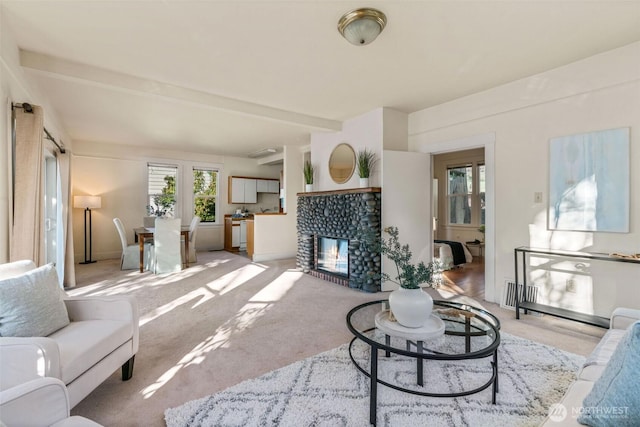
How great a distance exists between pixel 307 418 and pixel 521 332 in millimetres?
2207

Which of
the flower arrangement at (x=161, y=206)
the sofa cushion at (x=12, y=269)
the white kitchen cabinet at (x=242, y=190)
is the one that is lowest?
the sofa cushion at (x=12, y=269)

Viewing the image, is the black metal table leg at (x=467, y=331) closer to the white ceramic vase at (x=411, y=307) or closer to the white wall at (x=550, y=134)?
the white ceramic vase at (x=411, y=307)

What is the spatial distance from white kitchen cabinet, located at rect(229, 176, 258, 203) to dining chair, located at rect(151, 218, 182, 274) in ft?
9.13

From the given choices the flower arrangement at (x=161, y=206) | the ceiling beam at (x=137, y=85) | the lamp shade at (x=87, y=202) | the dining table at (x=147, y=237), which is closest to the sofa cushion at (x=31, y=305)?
the ceiling beam at (x=137, y=85)

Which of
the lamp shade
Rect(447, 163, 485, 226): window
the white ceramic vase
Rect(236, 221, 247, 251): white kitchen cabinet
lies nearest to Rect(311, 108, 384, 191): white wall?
the white ceramic vase

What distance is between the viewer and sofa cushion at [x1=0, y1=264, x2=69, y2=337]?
1522 mm

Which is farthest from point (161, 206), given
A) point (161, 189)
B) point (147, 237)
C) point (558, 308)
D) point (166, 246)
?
point (558, 308)

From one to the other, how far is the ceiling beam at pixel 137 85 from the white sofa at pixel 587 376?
156 inches

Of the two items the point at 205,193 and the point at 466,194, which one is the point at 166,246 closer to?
the point at 205,193

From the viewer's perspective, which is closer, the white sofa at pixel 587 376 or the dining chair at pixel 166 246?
the white sofa at pixel 587 376

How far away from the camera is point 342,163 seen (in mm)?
4961

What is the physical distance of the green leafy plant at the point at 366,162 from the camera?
14.3 ft

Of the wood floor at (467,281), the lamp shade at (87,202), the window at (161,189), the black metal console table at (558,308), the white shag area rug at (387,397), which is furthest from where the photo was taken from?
the window at (161,189)

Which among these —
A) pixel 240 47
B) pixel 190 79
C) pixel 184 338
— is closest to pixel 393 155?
pixel 240 47
